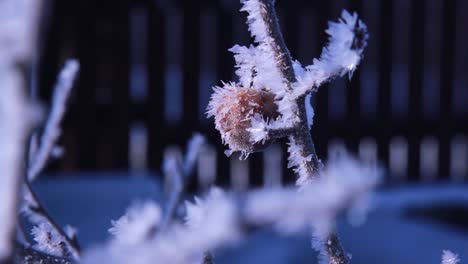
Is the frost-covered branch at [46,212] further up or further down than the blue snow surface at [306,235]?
further down

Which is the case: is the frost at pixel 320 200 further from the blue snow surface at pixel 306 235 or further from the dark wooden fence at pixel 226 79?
the dark wooden fence at pixel 226 79

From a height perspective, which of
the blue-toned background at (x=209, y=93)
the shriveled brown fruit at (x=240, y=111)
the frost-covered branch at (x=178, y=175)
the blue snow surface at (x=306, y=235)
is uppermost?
the blue-toned background at (x=209, y=93)

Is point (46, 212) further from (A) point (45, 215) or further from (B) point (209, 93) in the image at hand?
(B) point (209, 93)

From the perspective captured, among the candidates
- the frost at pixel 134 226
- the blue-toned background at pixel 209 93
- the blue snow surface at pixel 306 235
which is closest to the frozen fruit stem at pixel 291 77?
the frost at pixel 134 226

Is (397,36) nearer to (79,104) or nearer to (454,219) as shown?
(454,219)

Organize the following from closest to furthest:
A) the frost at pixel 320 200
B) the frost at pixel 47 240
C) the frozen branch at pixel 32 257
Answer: the frost at pixel 320 200 → the frozen branch at pixel 32 257 → the frost at pixel 47 240

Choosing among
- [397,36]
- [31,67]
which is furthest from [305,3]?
[31,67]

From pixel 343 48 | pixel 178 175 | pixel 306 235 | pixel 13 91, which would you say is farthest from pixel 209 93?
pixel 13 91

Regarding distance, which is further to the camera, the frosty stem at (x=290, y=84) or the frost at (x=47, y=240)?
the frost at (x=47, y=240)
